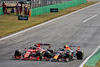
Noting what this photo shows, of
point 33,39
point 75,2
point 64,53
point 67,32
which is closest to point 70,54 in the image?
point 64,53

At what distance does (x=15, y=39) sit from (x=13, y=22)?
1406 cm

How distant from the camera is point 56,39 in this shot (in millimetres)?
30672

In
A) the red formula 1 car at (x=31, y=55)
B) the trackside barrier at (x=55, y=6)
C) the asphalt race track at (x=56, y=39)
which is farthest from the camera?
the trackside barrier at (x=55, y=6)

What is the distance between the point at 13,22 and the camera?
44.4m

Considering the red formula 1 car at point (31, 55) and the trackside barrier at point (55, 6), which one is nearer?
the red formula 1 car at point (31, 55)

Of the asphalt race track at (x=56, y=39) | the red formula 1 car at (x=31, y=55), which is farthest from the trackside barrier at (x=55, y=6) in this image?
the red formula 1 car at (x=31, y=55)

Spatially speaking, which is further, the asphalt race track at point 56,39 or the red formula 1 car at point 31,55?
the red formula 1 car at point 31,55

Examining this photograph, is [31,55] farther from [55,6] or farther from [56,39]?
[55,6]

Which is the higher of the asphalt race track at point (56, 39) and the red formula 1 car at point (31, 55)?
the red formula 1 car at point (31, 55)

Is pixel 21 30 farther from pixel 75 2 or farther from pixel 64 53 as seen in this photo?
pixel 75 2

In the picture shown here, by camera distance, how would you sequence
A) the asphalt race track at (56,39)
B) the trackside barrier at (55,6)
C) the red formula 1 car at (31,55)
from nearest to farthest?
the asphalt race track at (56,39) < the red formula 1 car at (31,55) < the trackside barrier at (55,6)

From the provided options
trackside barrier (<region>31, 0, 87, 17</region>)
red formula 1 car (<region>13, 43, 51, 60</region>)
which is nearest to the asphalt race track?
red formula 1 car (<region>13, 43, 51, 60</region>)

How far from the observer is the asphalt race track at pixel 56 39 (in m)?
18.3

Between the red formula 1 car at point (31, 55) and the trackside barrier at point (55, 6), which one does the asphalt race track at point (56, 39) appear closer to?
the red formula 1 car at point (31, 55)
